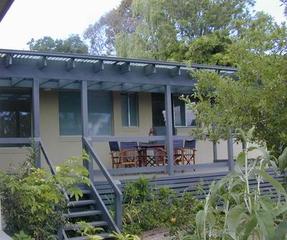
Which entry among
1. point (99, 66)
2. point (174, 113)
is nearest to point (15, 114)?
point (99, 66)

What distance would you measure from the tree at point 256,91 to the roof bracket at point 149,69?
5.71 metres

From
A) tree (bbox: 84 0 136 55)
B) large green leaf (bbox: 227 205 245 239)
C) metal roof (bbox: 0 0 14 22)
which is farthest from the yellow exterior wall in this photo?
tree (bbox: 84 0 136 55)

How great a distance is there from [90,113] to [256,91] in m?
9.09

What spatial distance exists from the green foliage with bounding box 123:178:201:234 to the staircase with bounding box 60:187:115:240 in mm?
485

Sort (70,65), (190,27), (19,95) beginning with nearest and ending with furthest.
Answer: (70,65) → (19,95) → (190,27)

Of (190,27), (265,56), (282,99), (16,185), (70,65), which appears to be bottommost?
(16,185)

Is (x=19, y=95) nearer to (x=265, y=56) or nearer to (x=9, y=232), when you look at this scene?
(x=9, y=232)

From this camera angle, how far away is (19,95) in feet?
42.0

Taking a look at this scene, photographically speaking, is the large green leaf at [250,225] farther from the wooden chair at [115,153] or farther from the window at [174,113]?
the window at [174,113]

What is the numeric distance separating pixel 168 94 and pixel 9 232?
705 cm

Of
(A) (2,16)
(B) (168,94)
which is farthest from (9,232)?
(B) (168,94)

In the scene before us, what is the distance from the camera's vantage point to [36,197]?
239 inches

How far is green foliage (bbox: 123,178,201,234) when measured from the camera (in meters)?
9.20

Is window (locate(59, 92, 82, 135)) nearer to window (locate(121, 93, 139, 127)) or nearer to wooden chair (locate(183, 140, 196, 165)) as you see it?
window (locate(121, 93, 139, 127))
